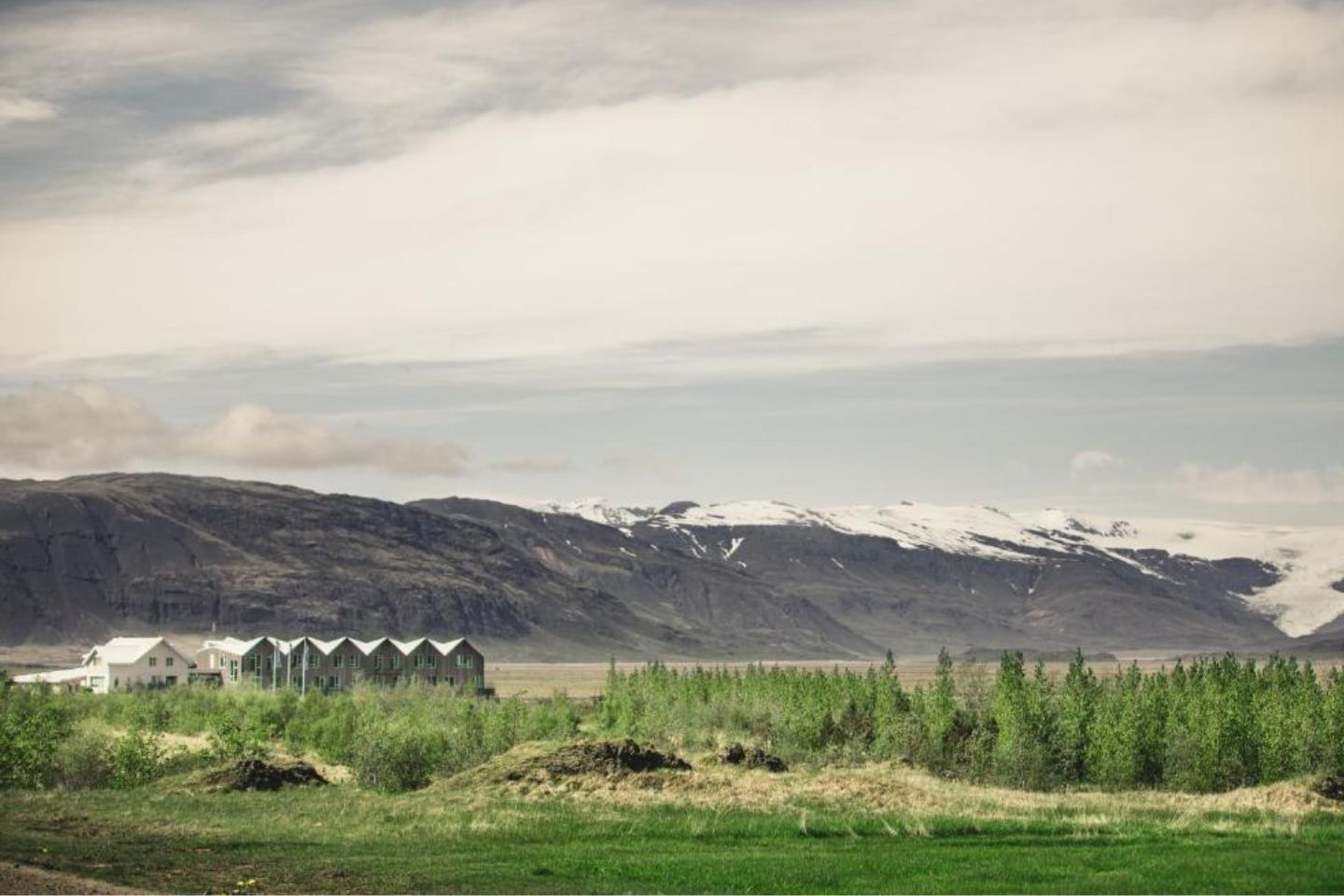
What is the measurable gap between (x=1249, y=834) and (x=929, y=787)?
29.2 m

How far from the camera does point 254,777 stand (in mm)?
87812

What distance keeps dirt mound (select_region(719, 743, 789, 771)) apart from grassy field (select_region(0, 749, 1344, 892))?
5.93m

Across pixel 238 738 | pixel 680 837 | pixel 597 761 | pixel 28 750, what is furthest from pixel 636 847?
pixel 238 738

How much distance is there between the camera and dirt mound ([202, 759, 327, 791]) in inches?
3410

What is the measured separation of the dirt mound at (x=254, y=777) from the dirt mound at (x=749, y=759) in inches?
929

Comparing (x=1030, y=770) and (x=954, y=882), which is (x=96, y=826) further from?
(x=1030, y=770)

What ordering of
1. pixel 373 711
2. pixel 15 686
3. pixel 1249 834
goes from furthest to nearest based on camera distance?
1. pixel 15 686
2. pixel 373 711
3. pixel 1249 834

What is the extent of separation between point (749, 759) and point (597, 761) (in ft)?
48.4

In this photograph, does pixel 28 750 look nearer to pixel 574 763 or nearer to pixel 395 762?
pixel 395 762

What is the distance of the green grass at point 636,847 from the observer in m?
51.3

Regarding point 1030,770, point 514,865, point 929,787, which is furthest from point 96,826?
point 1030,770

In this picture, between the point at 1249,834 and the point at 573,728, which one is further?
the point at 573,728

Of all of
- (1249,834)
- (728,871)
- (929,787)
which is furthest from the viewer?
(929,787)

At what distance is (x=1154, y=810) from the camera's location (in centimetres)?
7862
